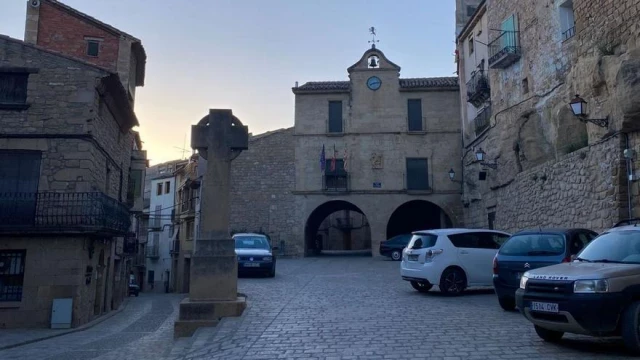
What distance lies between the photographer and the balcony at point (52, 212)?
14.7m

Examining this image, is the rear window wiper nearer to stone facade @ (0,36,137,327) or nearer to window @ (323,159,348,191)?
stone facade @ (0,36,137,327)

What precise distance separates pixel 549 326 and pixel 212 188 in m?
6.15

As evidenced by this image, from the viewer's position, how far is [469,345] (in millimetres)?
6734

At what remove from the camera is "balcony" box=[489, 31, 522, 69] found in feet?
68.5

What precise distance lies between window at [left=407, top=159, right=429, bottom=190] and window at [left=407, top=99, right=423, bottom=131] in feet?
6.87

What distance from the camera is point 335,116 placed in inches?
1232

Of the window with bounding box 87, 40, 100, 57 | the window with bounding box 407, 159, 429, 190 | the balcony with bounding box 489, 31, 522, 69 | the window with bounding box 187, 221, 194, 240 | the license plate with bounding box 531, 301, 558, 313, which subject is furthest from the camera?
the window with bounding box 187, 221, 194, 240

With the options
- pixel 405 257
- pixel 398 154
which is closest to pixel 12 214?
pixel 405 257

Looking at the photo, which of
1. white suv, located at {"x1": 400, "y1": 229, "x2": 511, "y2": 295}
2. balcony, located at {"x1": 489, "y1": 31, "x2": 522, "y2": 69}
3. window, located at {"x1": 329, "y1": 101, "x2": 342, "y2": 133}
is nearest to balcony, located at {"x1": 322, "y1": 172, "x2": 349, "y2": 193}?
window, located at {"x1": 329, "y1": 101, "x2": 342, "y2": 133}

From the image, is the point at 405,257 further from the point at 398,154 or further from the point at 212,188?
the point at 398,154

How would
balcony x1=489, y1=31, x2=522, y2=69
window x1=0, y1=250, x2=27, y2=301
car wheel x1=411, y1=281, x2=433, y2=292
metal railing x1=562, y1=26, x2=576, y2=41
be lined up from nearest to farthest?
car wheel x1=411, y1=281, x2=433, y2=292
window x1=0, y1=250, x2=27, y2=301
metal railing x1=562, y1=26, x2=576, y2=41
balcony x1=489, y1=31, x2=522, y2=69

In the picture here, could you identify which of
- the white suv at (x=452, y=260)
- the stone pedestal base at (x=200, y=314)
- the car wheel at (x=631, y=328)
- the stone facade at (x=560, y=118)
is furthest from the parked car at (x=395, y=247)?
the car wheel at (x=631, y=328)

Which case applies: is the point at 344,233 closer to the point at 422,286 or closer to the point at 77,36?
the point at 77,36

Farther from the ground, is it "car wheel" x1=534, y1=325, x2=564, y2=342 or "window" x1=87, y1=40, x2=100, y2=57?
"window" x1=87, y1=40, x2=100, y2=57
